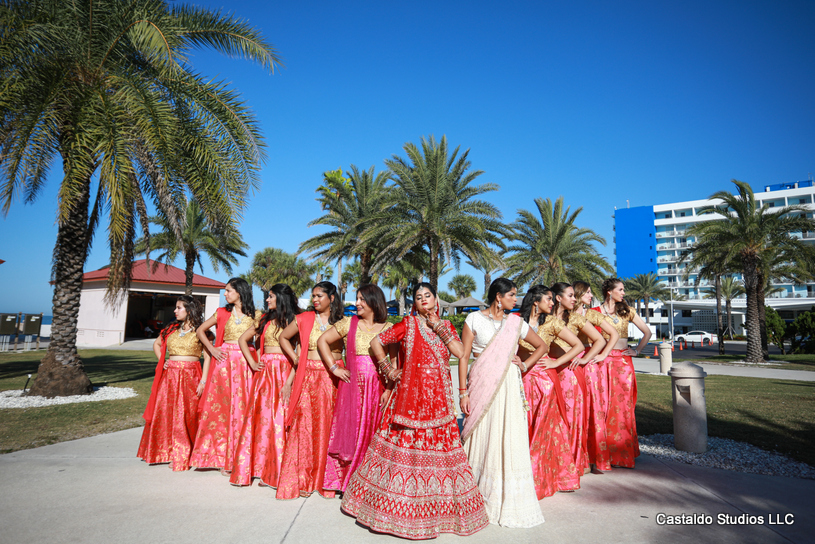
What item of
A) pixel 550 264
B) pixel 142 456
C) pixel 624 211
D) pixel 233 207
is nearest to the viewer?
pixel 142 456

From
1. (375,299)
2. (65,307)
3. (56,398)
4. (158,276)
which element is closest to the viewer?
(375,299)

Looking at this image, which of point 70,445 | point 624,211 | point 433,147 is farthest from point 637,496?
point 624,211

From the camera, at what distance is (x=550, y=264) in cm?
2425

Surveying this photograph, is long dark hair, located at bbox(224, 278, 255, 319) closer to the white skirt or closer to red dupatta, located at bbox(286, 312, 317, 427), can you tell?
red dupatta, located at bbox(286, 312, 317, 427)

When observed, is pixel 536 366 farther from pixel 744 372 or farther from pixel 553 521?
pixel 744 372

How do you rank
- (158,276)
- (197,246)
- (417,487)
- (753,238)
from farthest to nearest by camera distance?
1. (158,276)
2. (197,246)
3. (753,238)
4. (417,487)

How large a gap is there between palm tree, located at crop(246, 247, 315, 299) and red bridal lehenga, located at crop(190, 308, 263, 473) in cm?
3701

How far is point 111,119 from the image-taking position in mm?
7273

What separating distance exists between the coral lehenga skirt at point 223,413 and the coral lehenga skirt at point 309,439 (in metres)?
0.91

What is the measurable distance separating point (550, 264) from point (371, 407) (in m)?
21.8

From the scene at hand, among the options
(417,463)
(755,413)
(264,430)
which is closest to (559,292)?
(417,463)

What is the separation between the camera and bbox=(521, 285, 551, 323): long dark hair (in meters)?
4.57

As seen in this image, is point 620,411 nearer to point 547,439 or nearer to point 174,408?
point 547,439

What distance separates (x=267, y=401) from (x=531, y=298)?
278cm
